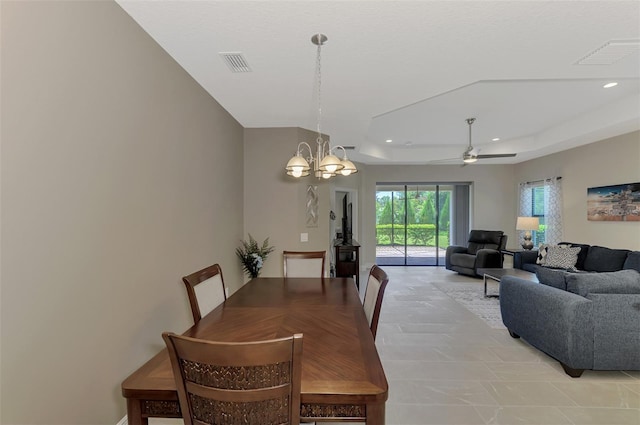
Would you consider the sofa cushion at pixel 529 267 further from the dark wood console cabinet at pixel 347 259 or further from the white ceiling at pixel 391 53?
the dark wood console cabinet at pixel 347 259

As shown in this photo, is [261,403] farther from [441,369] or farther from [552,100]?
[552,100]

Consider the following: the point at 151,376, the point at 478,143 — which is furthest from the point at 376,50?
the point at 478,143

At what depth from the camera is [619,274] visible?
2543mm

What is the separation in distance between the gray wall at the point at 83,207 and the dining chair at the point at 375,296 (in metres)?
1.47

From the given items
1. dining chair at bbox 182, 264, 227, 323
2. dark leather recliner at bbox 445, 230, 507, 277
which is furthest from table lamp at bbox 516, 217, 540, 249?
dining chair at bbox 182, 264, 227, 323

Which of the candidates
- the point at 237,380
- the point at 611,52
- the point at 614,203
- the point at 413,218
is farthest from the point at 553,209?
the point at 237,380

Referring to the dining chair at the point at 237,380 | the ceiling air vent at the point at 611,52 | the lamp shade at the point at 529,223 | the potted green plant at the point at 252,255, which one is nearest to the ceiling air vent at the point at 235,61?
the dining chair at the point at 237,380

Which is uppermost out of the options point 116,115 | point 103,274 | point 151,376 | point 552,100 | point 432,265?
point 552,100

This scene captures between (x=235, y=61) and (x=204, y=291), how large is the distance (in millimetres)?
1779

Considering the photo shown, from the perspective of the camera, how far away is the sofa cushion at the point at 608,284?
2.46 metres

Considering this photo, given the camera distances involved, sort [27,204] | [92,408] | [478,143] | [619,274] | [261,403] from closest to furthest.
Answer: [261,403] < [27,204] < [92,408] < [619,274] < [478,143]

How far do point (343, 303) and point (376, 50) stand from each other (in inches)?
73.8

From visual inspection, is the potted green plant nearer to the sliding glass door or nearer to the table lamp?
the sliding glass door

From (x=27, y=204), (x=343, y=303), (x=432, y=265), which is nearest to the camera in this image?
(x=27, y=204)
